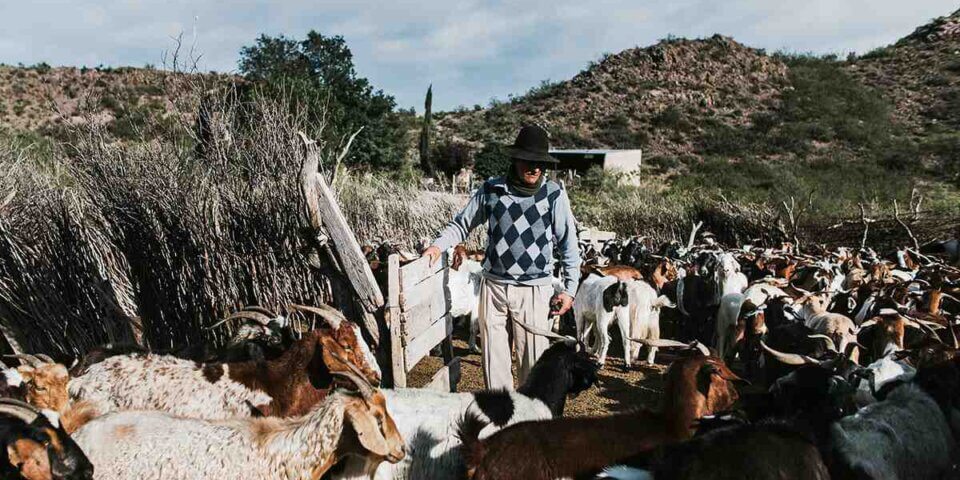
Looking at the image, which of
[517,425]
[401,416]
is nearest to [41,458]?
[401,416]

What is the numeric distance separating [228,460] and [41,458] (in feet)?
2.77

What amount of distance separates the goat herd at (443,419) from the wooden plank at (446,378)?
1.15 metres

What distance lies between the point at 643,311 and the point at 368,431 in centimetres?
691

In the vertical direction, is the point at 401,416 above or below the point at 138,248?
below

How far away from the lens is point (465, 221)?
17.4 feet

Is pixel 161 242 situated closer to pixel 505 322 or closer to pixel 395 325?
pixel 395 325

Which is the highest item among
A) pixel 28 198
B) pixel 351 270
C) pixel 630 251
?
pixel 28 198

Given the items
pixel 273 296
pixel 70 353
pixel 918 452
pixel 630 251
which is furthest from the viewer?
pixel 630 251

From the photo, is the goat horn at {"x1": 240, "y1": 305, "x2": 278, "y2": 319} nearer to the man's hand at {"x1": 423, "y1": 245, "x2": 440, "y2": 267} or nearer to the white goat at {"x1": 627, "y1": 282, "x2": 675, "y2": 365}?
the man's hand at {"x1": 423, "y1": 245, "x2": 440, "y2": 267}

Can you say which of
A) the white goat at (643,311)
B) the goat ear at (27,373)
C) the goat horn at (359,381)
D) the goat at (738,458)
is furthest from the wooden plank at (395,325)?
the white goat at (643,311)

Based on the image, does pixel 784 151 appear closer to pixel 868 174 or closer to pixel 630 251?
pixel 868 174

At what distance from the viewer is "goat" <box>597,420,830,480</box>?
3.10 metres

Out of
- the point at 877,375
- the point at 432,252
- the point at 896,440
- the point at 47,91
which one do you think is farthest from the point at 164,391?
the point at 47,91

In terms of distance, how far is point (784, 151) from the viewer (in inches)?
1689
